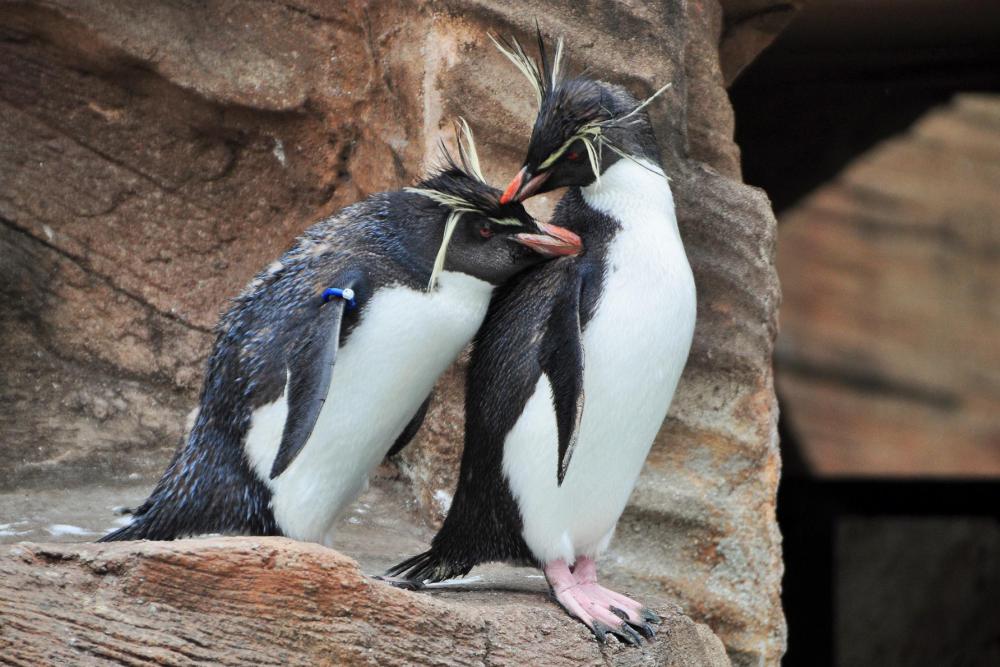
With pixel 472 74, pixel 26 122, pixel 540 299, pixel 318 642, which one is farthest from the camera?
pixel 26 122

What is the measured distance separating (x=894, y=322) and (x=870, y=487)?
1.74m

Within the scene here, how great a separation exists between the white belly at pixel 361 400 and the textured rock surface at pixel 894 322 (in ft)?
19.0

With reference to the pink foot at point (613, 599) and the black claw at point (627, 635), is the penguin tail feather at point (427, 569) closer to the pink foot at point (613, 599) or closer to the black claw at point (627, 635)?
the pink foot at point (613, 599)

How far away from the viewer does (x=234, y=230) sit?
327 cm

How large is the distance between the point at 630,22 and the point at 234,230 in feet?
3.15

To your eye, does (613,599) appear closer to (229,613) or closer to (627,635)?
(627,635)

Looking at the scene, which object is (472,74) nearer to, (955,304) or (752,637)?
(752,637)

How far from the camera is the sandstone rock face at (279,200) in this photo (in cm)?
303

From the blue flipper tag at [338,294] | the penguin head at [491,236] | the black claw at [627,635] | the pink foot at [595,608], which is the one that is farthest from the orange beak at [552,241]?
the black claw at [627,635]

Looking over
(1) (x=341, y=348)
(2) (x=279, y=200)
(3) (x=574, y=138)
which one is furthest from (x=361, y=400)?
(2) (x=279, y=200)

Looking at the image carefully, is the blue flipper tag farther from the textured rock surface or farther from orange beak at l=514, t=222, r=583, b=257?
the textured rock surface

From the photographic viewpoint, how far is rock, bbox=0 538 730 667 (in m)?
1.90

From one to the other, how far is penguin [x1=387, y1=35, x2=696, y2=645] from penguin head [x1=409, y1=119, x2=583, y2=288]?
0.09 ft

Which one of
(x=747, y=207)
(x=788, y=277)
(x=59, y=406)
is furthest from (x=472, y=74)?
(x=788, y=277)
